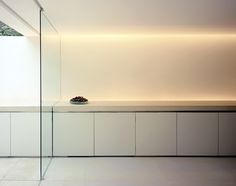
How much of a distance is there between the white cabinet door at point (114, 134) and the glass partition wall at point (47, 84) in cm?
74

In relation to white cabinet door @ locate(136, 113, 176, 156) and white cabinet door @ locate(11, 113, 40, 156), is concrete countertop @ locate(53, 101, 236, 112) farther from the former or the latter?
white cabinet door @ locate(11, 113, 40, 156)

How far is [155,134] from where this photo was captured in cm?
470

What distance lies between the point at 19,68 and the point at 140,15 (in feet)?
8.65

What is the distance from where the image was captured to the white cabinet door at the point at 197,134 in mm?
4691

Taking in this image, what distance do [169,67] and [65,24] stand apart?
81.7 inches

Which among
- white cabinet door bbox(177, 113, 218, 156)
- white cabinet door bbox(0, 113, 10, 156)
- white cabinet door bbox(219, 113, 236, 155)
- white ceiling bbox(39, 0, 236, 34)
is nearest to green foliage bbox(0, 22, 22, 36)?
white ceiling bbox(39, 0, 236, 34)

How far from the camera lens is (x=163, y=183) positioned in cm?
354

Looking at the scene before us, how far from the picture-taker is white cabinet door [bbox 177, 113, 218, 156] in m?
4.69

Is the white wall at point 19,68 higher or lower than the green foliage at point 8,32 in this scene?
lower

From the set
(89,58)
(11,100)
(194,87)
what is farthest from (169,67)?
(11,100)

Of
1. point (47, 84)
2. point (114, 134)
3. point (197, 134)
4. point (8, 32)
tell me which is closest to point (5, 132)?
point (47, 84)

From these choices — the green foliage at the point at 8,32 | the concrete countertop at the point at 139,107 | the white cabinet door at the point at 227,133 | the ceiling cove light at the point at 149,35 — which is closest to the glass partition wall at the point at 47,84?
the concrete countertop at the point at 139,107

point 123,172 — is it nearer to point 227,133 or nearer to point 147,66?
point 227,133

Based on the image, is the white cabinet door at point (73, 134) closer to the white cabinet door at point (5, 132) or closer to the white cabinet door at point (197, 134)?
the white cabinet door at point (5, 132)
